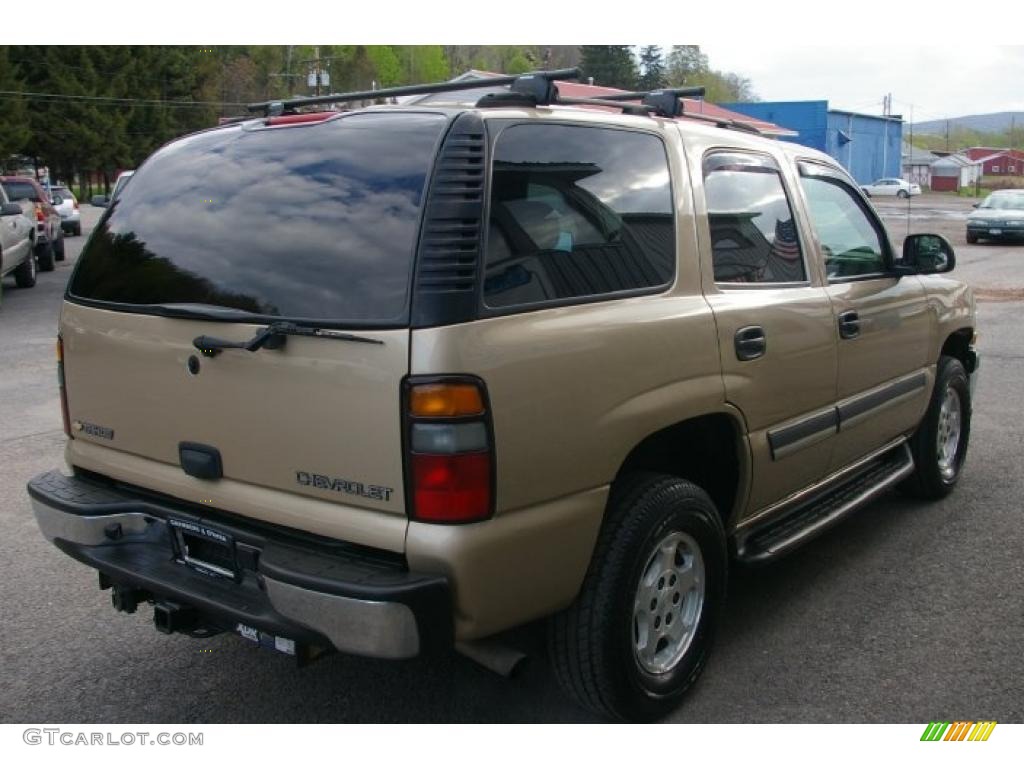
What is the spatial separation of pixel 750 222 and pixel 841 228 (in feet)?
3.08

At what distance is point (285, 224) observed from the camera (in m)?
2.97

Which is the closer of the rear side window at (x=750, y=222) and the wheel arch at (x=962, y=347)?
the rear side window at (x=750, y=222)

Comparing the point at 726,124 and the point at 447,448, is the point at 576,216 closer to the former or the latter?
the point at 447,448

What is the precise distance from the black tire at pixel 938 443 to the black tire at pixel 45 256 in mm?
17431

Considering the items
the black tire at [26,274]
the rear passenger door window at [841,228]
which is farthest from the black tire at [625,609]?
the black tire at [26,274]

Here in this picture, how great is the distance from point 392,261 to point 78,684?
204cm

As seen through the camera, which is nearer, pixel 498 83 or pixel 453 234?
pixel 453 234

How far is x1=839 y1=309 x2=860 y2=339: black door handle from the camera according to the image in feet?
14.0

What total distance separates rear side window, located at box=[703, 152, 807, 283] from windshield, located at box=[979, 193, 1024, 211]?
25832 millimetres

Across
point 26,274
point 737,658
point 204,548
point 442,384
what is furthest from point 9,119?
point 442,384

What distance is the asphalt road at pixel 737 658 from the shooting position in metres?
3.43

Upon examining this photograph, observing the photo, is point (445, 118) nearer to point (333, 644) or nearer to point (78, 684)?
point (333, 644)

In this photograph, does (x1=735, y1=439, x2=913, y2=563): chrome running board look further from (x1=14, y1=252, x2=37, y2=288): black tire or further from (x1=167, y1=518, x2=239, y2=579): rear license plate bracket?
(x1=14, y1=252, x2=37, y2=288): black tire

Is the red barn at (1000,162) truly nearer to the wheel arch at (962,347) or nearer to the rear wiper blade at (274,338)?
the wheel arch at (962,347)
